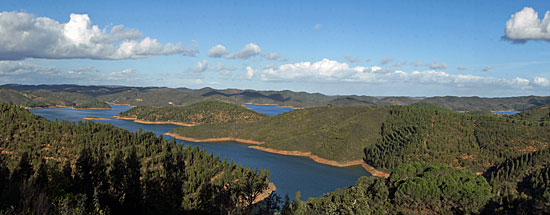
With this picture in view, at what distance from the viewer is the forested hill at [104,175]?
44.2 meters

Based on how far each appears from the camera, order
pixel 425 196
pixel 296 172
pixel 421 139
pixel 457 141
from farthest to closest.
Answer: pixel 421 139
pixel 457 141
pixel 296 172
pixel 425 196

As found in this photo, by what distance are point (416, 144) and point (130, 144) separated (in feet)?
395

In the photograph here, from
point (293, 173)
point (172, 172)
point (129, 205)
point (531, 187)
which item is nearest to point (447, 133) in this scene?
point (531, 187)

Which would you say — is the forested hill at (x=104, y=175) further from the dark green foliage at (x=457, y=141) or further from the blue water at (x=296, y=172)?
the dark green foliage at (x=457, y=141)

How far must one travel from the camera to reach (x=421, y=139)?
163125mm

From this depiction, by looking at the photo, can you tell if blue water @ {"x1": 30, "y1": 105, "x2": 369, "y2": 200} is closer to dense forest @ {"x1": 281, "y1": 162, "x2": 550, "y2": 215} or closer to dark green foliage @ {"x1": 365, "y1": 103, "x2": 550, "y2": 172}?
dark green foliage @ {"x1": 365, "y1": 103, "x2": 550, "y2": 172}

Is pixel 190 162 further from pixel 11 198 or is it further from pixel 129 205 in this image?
pixel 11 198

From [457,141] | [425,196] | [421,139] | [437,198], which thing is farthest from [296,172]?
[457,141]

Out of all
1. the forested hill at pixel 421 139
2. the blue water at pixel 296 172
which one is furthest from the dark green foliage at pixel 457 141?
the blue water at pixel 296 172

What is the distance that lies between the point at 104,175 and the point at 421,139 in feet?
455

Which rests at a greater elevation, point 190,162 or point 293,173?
point 190,162

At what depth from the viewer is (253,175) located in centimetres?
10775

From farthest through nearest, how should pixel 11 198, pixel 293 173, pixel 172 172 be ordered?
pixel 293 173 → pixel 172 172 → pixel 11 198

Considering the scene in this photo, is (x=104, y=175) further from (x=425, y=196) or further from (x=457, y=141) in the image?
(x=457, y=141)
